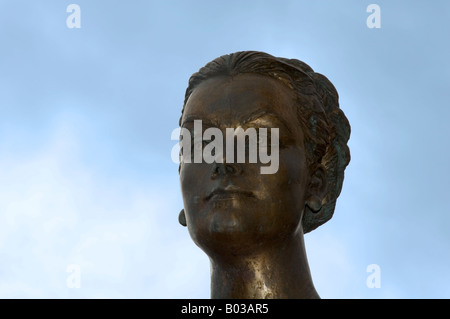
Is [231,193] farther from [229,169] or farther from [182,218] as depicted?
[182,218]

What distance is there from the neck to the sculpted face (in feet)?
0.40

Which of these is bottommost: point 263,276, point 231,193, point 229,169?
point 263,276

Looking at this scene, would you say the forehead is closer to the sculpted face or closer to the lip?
the sculpted face

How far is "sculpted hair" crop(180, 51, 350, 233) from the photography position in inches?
399

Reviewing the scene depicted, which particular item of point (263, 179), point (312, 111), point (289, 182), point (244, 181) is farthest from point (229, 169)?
point (312, 111)

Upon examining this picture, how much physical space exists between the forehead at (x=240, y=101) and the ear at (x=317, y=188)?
57 cm

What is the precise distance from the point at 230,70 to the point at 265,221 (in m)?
1.86

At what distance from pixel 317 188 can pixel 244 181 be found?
4.02ft

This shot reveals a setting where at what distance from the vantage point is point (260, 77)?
10055 millimetres

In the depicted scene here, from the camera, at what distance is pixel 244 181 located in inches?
362

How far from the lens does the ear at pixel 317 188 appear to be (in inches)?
392


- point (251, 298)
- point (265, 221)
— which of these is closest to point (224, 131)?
point (265, 221)
